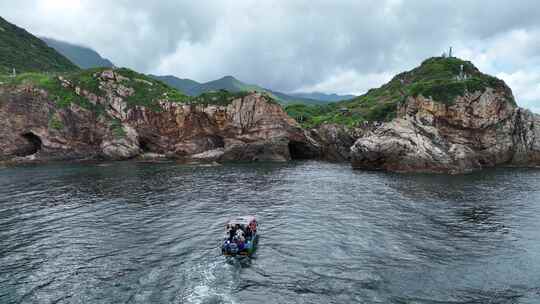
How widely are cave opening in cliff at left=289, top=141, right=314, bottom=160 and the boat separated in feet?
246

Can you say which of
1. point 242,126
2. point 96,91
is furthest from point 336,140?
point 96,91

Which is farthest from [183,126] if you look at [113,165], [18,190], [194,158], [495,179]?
[495,179]

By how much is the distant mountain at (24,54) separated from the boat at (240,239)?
125 m

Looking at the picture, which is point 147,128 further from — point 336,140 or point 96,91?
point 336,140

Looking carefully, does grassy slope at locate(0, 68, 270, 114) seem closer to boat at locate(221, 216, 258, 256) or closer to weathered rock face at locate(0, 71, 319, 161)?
weathered rock face at locate(0, 71, 319, 161)

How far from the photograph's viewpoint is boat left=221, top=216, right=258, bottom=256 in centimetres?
3028

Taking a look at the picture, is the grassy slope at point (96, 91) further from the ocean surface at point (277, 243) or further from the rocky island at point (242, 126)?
the ocean surface at point (277, 243)

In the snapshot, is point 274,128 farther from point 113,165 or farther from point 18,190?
point 18,190

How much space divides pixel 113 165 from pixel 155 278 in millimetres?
67575

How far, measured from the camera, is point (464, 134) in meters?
90.2

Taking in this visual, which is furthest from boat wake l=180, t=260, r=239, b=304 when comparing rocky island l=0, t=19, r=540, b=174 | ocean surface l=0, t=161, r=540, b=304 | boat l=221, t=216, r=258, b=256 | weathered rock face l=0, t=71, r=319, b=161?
weathered rock face l=0, t=71, r=319, b=161

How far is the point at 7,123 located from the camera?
9300cm

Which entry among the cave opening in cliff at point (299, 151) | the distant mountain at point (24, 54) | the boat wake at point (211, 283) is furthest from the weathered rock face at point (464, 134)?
the distant mountain at point (24, 54)

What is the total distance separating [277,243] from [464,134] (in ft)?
247
